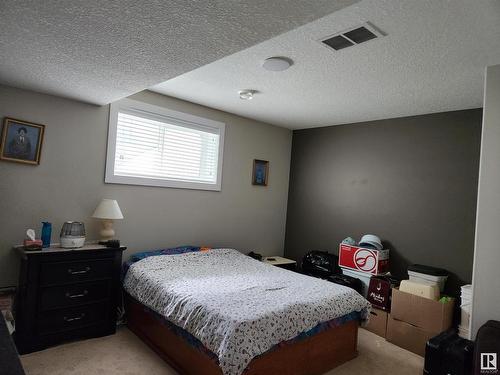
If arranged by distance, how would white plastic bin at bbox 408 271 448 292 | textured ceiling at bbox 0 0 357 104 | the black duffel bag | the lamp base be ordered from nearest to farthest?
1. textured ceiling at bbox 0 0 357 104
2. the lamp base
3. white plastic bin at bbox 408 271 448 292
4. the black duffel bag

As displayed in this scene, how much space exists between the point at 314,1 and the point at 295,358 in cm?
223

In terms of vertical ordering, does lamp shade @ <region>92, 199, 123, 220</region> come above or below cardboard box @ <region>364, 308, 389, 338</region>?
above

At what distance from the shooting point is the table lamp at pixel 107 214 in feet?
9.48

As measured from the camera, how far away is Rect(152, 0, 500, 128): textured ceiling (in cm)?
169

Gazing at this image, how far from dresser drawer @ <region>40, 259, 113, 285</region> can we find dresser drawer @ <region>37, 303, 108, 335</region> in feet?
0.83

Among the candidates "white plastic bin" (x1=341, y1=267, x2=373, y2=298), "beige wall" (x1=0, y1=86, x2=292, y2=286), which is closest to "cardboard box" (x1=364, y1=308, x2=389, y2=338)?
"white plastic bin" (x1=341, y1=267, x2=373, y2=298)

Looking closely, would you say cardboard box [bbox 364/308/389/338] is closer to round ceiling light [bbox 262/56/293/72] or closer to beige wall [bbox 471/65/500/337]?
beige wall [bbox 471/65/500/337]

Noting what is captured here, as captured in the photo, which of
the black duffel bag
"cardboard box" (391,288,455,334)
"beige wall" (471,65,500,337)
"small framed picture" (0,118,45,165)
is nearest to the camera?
"beige wall" (471,65,500,337)

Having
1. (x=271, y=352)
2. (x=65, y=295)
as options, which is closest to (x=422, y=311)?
(x=271, y=352)

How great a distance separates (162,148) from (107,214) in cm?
101

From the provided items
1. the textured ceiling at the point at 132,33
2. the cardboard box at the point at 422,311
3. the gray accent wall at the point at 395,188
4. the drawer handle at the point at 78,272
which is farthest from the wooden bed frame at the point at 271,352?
the textured ceiling at the point at 132,33

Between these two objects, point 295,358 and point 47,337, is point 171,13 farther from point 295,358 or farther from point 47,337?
point 47,337

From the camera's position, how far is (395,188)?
12.2 ft

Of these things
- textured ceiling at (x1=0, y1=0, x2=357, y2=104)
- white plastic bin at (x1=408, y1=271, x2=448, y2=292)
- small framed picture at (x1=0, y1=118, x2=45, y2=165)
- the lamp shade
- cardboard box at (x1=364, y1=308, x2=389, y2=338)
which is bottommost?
cardboard box at (x1=364, y1=308, x2=389, y2=338)
